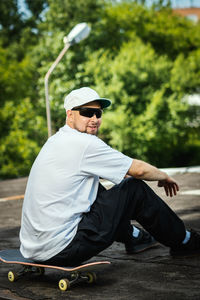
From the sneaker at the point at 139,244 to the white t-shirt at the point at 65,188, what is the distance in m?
0.91

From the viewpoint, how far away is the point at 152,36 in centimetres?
3719

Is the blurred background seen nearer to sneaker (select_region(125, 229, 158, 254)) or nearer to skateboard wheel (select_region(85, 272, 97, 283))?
sneaker (select_region(125, 229, 158, 254))

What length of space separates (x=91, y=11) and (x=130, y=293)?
3016cm

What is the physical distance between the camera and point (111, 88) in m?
26.7

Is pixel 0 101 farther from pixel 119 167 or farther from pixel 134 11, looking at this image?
pixel 119 167

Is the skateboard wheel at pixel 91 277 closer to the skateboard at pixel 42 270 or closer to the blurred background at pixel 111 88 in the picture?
the skateboard at pixel 42 270

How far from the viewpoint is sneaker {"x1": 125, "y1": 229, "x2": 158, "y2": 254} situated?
15.2ft

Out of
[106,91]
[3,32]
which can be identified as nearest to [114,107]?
[106,91]

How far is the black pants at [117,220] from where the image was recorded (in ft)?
12.3

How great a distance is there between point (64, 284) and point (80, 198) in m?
0.64

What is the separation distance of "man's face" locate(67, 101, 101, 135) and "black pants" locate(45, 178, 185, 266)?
506 millimetres

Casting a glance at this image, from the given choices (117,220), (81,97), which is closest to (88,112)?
(81,97)

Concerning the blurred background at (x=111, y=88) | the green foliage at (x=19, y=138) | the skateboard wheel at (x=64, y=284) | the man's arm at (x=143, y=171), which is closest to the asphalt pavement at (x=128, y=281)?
the skateboard wheel at (x=64, y=284)

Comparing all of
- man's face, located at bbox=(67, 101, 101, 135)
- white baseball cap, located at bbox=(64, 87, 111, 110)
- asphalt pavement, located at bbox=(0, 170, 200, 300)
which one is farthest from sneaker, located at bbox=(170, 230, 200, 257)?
white baseball cap, located at bbox=(64, 87, 111, 110)
